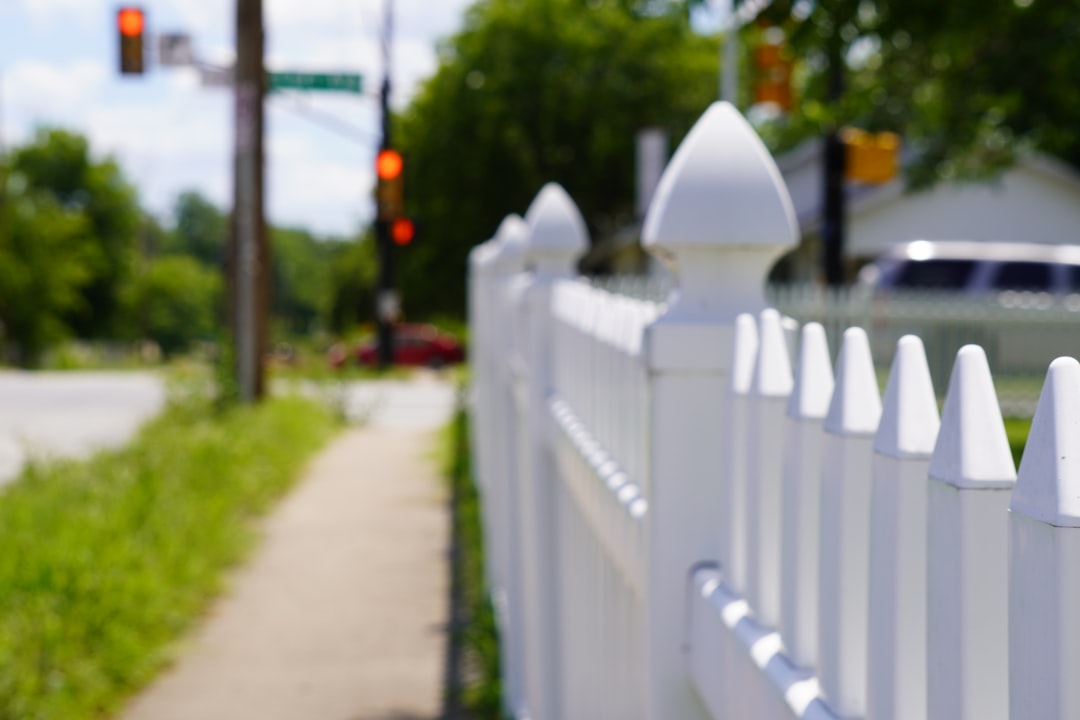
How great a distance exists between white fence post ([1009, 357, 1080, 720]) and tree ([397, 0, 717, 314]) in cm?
4221

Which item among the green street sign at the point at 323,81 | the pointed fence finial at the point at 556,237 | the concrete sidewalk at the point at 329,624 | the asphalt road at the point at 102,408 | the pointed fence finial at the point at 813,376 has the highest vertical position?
the green street sign at the point at 323,81

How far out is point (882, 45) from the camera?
22.8ft

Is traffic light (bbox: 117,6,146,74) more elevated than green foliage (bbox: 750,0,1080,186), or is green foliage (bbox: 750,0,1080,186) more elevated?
traffic light (bbox: 117,6,146,74)

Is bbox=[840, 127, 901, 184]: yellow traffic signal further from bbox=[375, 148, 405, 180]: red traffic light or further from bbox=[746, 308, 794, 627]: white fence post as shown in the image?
bbox=[746, 308, 794, 627]: white fence post

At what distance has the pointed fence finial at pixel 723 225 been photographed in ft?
6.73

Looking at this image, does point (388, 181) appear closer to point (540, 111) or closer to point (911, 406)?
point (911, 406)

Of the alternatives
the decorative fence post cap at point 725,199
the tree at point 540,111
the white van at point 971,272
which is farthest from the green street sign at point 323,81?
the tree at point 540,111

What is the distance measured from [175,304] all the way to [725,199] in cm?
10080

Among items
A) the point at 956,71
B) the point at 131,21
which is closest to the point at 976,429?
the point at 956,71

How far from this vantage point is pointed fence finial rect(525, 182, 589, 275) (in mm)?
4363

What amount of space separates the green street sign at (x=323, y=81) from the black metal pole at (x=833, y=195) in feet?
15.1

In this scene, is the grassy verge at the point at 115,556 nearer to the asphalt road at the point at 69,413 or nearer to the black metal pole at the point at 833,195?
the asphalt road at the point at 69,413

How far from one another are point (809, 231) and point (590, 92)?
17.3m

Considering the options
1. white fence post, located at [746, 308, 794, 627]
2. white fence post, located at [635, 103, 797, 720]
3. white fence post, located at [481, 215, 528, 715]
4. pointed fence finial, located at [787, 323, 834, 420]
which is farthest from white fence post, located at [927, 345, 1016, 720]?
white fence post, located at [481, 215, 528, 715]
